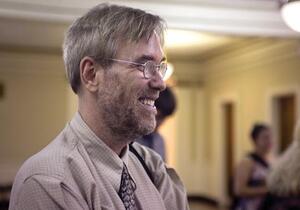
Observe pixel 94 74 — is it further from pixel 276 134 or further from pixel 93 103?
pixel 276 134

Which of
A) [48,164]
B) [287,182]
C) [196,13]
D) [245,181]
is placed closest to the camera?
[48,164]

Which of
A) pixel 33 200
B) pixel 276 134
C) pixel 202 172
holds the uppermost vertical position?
pixel 33 200

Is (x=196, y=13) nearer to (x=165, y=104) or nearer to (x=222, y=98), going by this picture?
(x=165, y=104)

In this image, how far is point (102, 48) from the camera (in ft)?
3.35

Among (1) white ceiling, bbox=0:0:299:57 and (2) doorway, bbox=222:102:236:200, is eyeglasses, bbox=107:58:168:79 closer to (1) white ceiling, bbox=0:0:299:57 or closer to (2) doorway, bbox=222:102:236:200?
(1) white ceiling, bbox=0:0:299:57

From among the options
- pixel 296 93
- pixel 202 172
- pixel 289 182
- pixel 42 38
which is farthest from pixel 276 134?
pixel 289 182

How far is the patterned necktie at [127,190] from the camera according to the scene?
1020mm

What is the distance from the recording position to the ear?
1.03 meters

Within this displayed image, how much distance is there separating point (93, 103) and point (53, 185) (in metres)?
0.22

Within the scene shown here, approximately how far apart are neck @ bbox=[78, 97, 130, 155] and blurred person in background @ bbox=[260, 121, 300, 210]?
2.09 m

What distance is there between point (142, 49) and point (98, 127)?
18cm

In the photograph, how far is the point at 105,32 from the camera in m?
1.02

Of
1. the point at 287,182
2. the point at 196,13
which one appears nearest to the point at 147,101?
the point at 287,182

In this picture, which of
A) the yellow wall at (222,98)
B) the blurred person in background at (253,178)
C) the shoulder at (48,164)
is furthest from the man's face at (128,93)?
the yellow wall at (222,98)
